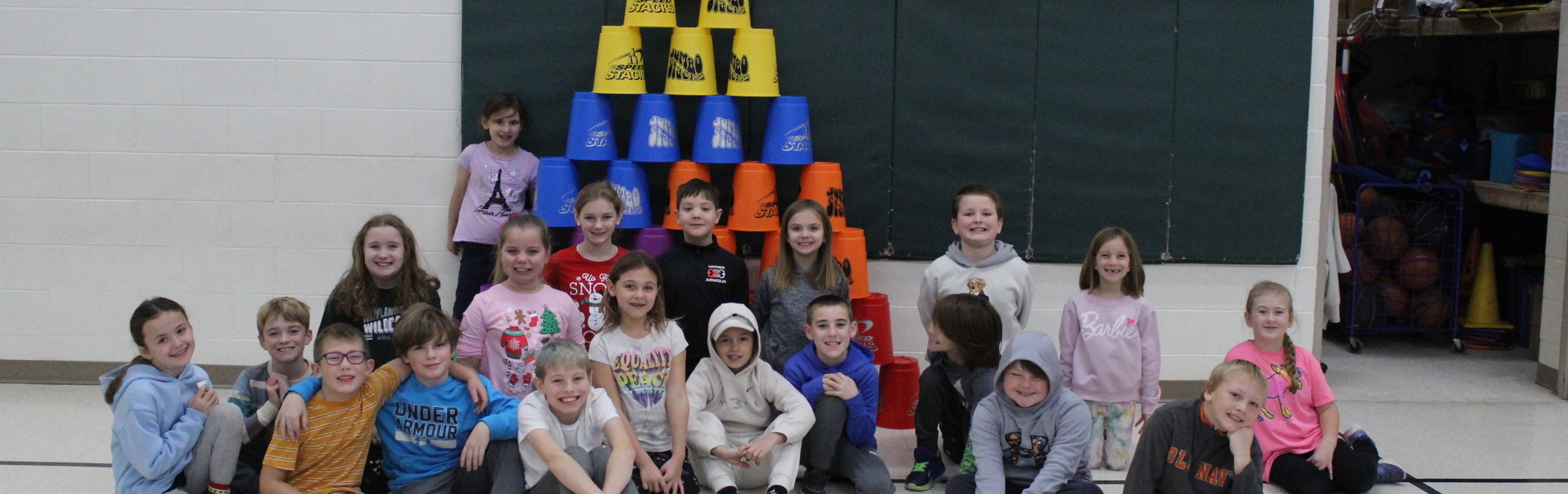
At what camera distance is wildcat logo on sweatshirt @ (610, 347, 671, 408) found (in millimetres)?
3621

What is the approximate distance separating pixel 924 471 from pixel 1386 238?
11.7 ft

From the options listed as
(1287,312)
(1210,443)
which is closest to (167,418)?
(1210,443)

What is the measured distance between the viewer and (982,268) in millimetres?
4199

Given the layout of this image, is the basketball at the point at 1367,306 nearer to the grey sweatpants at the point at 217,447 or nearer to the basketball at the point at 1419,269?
the basketball at the point at 1419,269

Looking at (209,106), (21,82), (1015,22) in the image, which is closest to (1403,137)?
(1015,22)

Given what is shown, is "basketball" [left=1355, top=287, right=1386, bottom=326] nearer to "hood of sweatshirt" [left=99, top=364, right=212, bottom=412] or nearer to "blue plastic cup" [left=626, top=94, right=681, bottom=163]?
"blue plastic cup" [left=626, top=94, right=681, bottom=163]

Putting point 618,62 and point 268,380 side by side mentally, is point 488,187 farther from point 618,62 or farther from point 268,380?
point 268,380

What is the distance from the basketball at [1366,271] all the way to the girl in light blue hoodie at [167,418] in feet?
17.3

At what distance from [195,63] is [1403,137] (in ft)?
19.8

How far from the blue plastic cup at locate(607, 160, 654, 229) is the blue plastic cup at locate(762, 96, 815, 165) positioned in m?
0.48

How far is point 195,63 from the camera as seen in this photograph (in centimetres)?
466

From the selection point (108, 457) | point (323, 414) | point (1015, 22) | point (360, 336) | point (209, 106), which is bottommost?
point (108, 457)

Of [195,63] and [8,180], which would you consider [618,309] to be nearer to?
[195,63]

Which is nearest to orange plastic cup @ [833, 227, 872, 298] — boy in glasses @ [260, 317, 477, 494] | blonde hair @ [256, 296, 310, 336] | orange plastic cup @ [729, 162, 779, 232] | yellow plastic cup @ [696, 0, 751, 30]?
orange plastic cup @ [729, 162, 779, 232]
